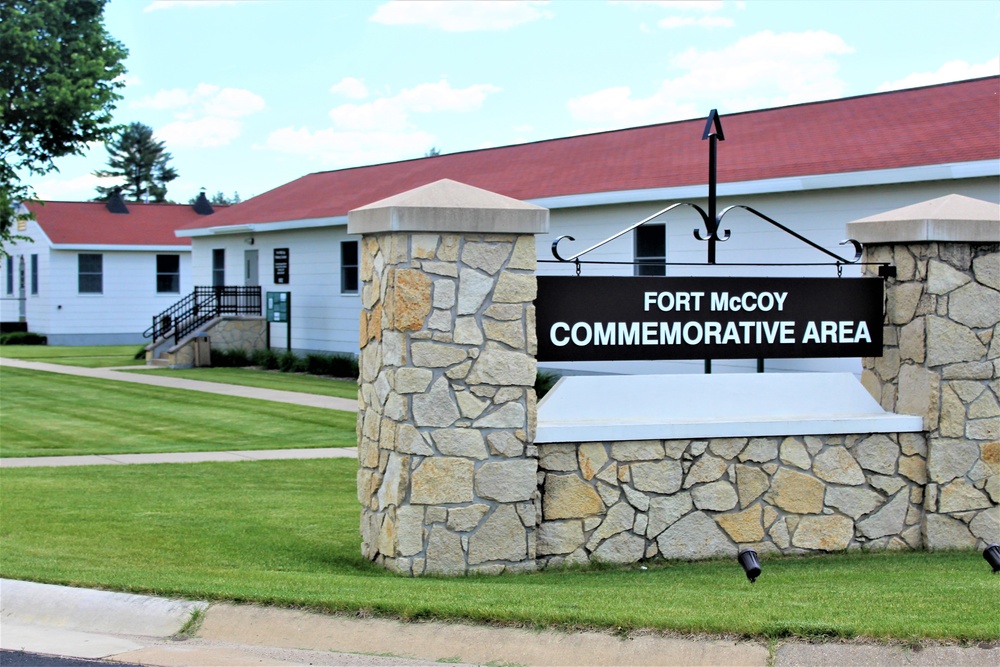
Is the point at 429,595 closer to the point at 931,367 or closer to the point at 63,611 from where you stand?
the point at 63,611

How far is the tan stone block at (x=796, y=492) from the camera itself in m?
8.31

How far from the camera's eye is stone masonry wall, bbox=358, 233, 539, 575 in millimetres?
7586

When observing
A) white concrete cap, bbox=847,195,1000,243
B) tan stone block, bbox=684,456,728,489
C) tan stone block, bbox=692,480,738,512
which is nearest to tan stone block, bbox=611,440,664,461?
tan stone block, bbox=684,456,728,489

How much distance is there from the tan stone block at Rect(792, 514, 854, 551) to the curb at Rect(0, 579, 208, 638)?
168 inches

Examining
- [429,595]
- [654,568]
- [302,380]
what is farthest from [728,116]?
[429,595]

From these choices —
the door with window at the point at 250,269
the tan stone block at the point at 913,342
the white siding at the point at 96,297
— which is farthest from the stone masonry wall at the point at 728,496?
the white siding at the point at 96,297

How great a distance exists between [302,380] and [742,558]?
18.5 m

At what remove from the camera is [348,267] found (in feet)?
87.6

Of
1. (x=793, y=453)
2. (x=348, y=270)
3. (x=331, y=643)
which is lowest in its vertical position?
(x=331, y=643)

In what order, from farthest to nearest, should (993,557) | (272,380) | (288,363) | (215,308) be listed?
(215,308) < (288,363) < (272,380) < (993,557)

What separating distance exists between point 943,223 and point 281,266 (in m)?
22.8

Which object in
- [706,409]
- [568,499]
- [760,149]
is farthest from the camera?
[760,149]

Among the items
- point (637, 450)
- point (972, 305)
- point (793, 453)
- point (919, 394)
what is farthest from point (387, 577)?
point (972, 305)

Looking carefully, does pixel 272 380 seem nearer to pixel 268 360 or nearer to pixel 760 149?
pixel 268 360
